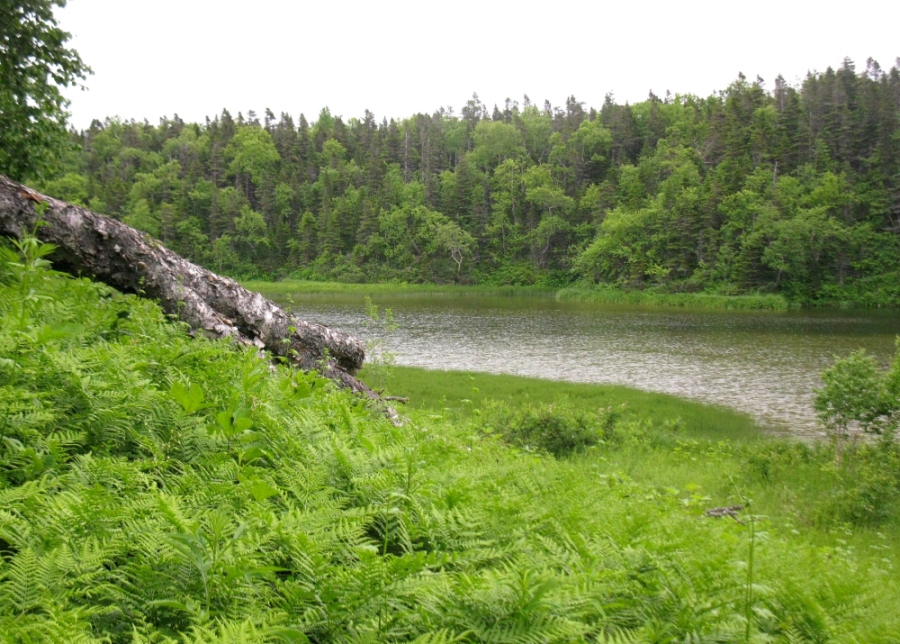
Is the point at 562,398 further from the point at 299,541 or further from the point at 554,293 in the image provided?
the point at 554,293

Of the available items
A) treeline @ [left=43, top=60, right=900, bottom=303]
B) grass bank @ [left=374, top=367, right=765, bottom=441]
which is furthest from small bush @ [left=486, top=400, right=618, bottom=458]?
treeline @ [left=43, top=60, right=900, bottom=303]

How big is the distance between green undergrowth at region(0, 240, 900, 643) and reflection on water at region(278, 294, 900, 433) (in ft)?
65.0

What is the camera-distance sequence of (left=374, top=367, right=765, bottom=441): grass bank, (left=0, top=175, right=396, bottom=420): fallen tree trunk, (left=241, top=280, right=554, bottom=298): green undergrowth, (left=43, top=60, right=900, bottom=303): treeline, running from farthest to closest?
1. (left=241, top=280, right=554, bottom=298): green undergrowth
2. (left=43, top=60, right=900, bottom=303): treeline
3. (left=374, top=367, right=765, bottom=441): grass bank
4. (left=0, top=175, right=396, bottom=420): fallen tree trunk

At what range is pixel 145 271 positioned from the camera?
846cm

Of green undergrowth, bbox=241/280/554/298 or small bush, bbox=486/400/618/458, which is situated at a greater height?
green undergrowth, bbox=241/280/554/298

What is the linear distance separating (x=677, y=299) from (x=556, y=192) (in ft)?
159

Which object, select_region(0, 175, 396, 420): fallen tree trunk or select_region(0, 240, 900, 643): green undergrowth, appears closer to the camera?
select_region(0, 240, 900, 643): green undergrowth

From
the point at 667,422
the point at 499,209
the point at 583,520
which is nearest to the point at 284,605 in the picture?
the point at 583,520

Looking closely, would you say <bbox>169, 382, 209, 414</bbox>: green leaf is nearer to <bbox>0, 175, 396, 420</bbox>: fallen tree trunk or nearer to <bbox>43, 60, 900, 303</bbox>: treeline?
<bbox>0, 175, 396, 420</bbox>: fallen tree trunk

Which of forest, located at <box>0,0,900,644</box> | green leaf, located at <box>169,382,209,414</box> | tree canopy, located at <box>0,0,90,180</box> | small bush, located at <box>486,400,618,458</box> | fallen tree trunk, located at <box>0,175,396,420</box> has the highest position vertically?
tree canopy, located at <box>0,0,90,180</box>

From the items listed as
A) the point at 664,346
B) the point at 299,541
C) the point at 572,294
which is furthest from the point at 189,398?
the point at 572,294

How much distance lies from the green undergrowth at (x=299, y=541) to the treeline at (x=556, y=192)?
78842mm

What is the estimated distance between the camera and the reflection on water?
2624 centimetres

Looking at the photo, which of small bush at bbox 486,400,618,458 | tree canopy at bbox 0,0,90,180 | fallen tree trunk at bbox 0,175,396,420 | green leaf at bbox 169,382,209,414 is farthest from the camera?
small bush at bbox 486,400,618,458
